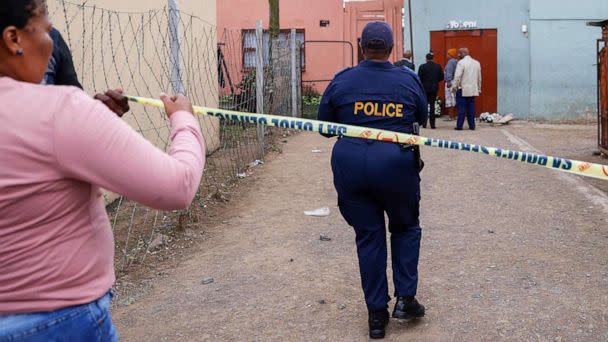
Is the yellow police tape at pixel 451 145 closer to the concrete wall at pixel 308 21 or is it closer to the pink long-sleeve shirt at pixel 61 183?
the pink long-sleeve shirt at pixel 61 183

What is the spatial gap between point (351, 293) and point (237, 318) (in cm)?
81

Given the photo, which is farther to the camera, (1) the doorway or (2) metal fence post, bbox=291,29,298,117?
(1) the doorway

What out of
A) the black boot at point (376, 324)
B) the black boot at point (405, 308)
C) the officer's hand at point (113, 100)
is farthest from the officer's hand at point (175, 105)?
the black boot at point (405, 308)

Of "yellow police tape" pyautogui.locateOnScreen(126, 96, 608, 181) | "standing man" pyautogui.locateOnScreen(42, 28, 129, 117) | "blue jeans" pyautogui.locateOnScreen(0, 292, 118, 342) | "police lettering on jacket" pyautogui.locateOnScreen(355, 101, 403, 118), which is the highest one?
"standing man" pyautogui.locateOnScreen(42, 28, 129, 117)

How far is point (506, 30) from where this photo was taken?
56.6 ft

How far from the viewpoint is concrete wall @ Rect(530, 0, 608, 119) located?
55.3 ft

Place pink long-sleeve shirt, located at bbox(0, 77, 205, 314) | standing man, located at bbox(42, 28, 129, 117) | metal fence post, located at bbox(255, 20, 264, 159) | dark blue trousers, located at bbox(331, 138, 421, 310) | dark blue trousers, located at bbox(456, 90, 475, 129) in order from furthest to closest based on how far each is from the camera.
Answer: dark blue trousers, located at bbox(456, 90, 475, 129) → metal fence post, located at bbox(255, 20, 264, 159) → dark blue trousers, located at bbox(331, 138, 421, 310) → standing man, located at bbox(42, 28, 129, 117) → pink long-sleeve shirt, located at bbox(0, 77, 205, 314)

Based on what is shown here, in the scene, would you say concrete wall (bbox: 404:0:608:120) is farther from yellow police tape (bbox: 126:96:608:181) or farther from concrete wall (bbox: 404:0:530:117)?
yellow police tape (bbox: 126:96:608:181)

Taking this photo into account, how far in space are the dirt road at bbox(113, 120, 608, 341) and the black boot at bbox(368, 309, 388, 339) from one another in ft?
0.28

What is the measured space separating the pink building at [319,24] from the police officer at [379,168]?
1509cm

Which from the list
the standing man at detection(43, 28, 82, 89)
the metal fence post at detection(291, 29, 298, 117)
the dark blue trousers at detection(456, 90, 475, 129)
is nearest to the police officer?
the standing man at detection(43, 28, 82, 89)

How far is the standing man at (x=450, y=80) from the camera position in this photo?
52.2 feet

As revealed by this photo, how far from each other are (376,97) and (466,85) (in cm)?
1139

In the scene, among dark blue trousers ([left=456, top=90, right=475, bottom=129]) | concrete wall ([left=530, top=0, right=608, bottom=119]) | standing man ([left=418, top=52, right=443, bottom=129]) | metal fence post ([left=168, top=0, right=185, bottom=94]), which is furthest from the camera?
concrete wall ([left=530, top=0, right=608, bottom=119])
